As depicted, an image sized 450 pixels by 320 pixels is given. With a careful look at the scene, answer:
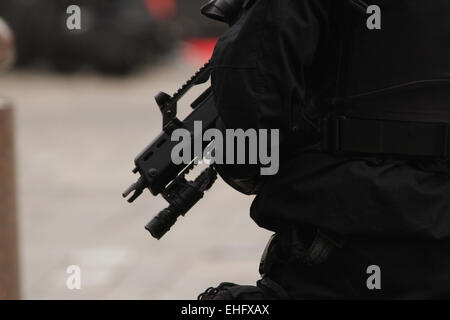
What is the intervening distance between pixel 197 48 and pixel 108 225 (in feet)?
45.2

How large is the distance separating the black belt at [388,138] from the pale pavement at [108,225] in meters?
3.15

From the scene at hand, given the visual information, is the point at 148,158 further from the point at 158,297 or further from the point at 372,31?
the point at 158,297

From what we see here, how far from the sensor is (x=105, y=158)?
10.2 m

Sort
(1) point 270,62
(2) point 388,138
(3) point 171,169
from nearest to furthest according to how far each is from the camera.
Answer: (1) point 270,62
(2) point 388,138
(3) point 171,169

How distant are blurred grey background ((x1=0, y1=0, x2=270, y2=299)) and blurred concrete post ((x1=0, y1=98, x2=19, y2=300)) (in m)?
0.29

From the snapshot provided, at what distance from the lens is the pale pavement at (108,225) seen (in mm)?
5996

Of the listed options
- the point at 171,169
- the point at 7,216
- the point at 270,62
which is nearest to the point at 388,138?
the point at 270,62

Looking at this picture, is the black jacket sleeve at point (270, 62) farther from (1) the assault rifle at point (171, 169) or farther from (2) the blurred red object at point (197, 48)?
(2) the blurred red object at point (197, 48)

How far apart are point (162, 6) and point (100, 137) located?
21.5ft

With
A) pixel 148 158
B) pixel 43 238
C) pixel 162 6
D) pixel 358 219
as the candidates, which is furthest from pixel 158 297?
pixel 162 6

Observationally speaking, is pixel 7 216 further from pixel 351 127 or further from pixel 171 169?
pixel 351 127

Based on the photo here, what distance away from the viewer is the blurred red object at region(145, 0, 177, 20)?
17.3 metres

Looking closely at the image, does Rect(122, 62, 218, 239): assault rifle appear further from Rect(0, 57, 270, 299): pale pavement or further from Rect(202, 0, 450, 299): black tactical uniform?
Rect(0, 57, 270, 299): pale pavement

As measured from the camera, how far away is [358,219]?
252cm
